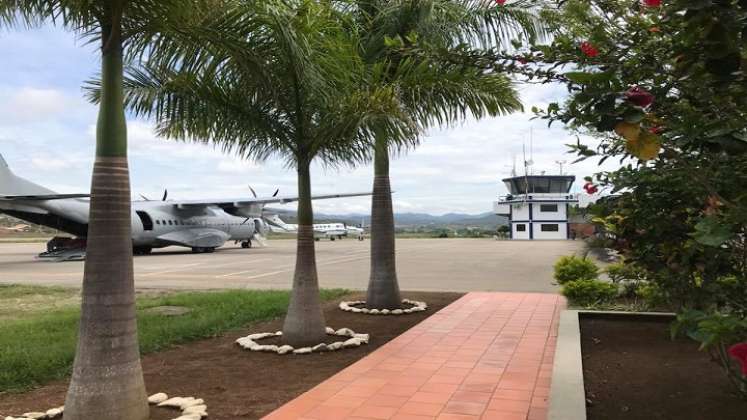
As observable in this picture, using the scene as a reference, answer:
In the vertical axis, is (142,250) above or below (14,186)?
below

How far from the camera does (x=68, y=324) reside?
8.46 m

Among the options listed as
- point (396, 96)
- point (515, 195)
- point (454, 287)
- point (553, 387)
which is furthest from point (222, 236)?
point (515, 195)

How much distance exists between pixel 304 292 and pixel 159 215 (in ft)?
81.6

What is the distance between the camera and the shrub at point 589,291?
29.6 feet

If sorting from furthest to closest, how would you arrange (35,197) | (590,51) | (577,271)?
(35,197), (577,271), (590,51)

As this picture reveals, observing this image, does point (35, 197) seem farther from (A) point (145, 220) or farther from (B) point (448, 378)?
(B) point (448, 378)

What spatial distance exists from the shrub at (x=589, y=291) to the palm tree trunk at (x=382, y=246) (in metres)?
2.74

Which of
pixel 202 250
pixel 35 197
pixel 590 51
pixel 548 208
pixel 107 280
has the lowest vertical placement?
pixel 202 250

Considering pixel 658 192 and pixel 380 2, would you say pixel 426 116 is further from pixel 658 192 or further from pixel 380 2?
pixel 658 192

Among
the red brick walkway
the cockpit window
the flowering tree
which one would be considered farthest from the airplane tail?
the flowering tree

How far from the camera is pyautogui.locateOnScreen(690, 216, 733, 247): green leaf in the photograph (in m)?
1.43

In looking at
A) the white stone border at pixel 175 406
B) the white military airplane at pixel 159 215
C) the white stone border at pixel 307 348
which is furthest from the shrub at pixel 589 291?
the white military airplane at pixel 159 215

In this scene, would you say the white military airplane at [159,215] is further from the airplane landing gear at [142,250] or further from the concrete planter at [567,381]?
the concrete planter at [567,381]

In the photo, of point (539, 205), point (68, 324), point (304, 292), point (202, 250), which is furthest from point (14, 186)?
point (539, 205)
